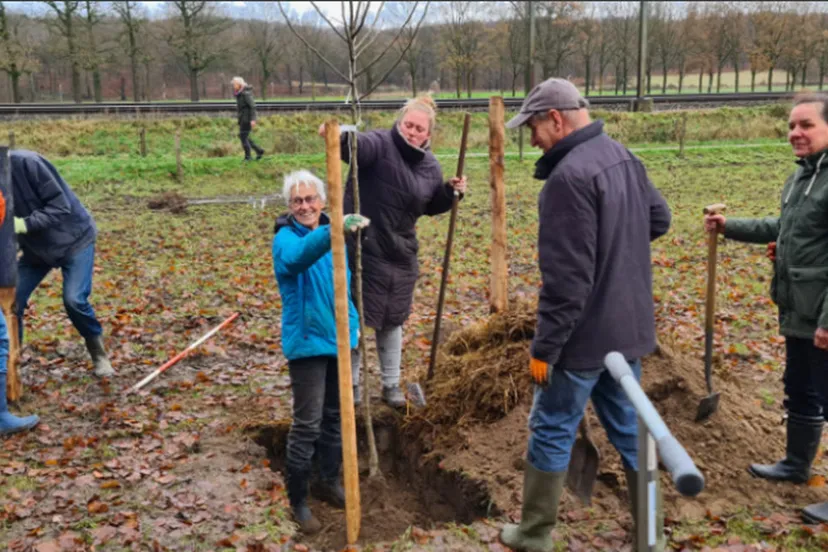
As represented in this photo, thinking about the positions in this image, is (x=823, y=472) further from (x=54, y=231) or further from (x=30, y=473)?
(x=54, y=231)

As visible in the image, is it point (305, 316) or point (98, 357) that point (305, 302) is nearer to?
point (305, 316)

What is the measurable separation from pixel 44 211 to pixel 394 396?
2.92m

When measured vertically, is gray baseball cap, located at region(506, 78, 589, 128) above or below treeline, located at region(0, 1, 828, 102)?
below

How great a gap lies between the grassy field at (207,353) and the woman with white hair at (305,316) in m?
0.29

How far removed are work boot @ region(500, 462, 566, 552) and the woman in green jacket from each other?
141 centimetres

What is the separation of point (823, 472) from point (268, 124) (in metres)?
21.4

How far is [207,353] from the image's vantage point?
6.53 meters

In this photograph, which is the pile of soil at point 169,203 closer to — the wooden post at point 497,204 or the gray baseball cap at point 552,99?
the wooden post at point 497,204

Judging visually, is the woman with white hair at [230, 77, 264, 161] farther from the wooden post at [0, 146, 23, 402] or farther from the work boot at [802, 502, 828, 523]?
the work boot at [802, 502, 828, 523]

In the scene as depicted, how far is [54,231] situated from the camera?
5.45 m

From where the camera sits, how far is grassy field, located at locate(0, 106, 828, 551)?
390 cm

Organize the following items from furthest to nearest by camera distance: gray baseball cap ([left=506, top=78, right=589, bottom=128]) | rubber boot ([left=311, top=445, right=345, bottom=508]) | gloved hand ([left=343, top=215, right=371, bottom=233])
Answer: rubber boot ([left=311, top=445, right=345, bottom=508]), gloved hand ([left=343, top=215, right=371, bottom=233]), gray baseball cap ([left=506, top=78, right=589, bottom=128])

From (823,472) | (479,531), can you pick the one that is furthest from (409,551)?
(823,472)

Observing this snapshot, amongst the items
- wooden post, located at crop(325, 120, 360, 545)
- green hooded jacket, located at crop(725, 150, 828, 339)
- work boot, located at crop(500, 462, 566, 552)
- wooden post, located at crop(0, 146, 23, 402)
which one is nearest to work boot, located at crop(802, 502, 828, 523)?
green hooded jacket, located at crop(725, 150, 828, 339)
